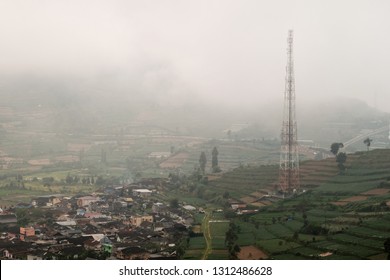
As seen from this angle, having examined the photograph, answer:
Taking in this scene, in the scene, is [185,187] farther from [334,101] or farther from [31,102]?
[31,102]

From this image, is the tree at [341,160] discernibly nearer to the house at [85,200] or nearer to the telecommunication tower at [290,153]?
the telecommunication tower at [290,153]

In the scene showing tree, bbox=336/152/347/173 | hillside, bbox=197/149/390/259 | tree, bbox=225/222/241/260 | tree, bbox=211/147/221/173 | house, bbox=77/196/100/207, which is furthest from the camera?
tree, bbox=211/147/221/173

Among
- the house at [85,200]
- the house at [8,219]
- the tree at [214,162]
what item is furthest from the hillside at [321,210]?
the house at [8,219]

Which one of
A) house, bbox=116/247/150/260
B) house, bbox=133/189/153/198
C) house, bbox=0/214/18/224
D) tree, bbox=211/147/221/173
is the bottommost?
house, bbox=116/247/150/260

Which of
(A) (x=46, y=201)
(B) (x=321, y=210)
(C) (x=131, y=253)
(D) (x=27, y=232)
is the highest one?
(B) (x=321, y=210)

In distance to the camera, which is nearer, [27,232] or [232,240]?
[232,240]

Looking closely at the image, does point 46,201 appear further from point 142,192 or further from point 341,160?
point 341,160

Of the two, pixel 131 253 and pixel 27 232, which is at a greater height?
pixel 27 232

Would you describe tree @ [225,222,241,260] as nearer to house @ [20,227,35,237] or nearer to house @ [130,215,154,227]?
house @ [130,215,154,227]

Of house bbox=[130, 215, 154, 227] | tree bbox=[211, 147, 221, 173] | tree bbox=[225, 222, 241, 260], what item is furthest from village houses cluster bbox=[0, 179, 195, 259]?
tree bbox=[211, 147, 221, 173]

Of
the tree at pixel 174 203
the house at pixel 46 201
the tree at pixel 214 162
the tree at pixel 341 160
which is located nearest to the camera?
the tree at pixel 174 203

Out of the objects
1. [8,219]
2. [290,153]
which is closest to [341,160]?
[290,153]

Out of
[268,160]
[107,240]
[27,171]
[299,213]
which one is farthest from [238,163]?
[107,240]

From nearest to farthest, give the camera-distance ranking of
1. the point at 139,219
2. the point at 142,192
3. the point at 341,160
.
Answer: the point at 139,219
the point at 341,160
the point at 142,192
